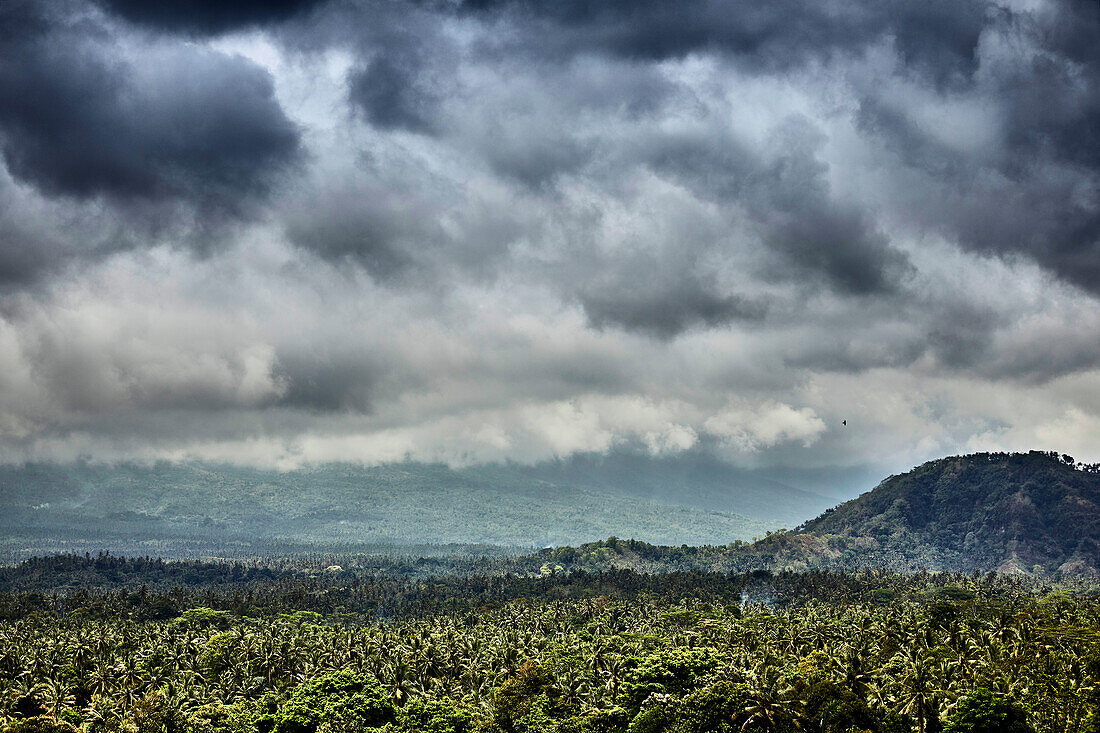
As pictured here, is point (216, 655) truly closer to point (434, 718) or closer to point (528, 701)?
point (434, 718)

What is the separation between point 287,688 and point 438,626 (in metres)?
78.6

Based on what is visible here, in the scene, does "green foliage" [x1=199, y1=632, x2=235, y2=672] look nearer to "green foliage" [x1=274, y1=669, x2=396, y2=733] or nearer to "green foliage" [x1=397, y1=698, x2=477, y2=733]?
"green foliage" [x1=274, y1=669, x2=396, y2=733]

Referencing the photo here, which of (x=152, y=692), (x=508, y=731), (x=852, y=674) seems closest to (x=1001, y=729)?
(x=852, y=674)

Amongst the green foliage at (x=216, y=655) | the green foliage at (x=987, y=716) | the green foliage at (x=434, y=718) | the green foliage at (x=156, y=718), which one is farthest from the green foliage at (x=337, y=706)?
the green foliage at (x=987, y=716)

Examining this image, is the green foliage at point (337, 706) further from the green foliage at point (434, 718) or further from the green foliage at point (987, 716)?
the green foliage at point (987, 716)

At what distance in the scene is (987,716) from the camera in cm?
8525

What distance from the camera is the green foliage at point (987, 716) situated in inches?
3354

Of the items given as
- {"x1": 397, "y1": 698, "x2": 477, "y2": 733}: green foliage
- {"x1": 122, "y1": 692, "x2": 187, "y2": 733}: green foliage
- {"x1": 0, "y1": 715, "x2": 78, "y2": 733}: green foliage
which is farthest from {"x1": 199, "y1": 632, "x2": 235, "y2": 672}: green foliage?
{"x1": 397, "y1": 698, "x2": 477, "y2": 733}: green foliage

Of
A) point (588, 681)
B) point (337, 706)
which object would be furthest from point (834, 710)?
point (337, 706)

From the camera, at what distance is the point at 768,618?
174250 millimetres

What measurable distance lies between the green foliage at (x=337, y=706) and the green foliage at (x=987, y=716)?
63782 millimetres

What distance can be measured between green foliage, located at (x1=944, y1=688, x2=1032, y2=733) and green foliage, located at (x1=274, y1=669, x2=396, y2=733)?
6378cm

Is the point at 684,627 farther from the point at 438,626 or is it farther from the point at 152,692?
the point at 152,692

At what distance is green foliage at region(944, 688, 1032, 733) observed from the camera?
8519 centimetres
